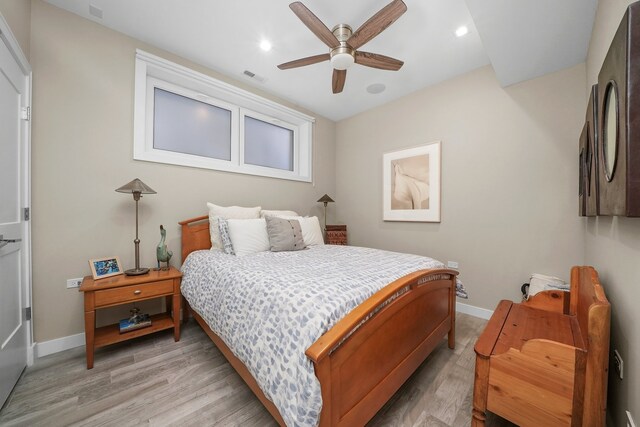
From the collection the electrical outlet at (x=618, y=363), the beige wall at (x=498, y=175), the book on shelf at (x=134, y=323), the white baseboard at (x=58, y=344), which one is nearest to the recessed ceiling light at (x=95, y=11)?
the book on shelf at (x=134, y=323)

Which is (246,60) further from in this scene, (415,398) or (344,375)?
(415,398)

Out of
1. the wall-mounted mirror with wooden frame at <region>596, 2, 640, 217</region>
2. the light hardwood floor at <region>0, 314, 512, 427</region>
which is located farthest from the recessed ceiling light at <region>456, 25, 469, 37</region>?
the light hardwood floor at <region>0, 314, 512, 427</region>

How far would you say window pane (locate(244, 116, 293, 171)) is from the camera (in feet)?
11.1

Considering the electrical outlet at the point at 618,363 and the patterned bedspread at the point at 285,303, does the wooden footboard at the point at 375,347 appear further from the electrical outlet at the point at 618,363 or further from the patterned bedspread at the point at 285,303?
the electrical outlet at the point at 618,363

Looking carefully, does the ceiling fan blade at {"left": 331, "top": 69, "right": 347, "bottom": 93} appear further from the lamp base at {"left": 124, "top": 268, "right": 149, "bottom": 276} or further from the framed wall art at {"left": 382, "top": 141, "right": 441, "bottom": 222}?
the lamp base at {"left": 124, "top": 268, "right": 149, "bottom": 276}

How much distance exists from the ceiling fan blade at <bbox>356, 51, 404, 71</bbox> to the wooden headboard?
7.28ft

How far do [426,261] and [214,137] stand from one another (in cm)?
279

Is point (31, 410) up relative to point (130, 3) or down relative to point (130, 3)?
down

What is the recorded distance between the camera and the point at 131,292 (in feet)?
6.28

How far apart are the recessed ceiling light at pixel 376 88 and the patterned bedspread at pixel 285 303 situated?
7.31ft

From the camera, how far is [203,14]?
2.06 meters

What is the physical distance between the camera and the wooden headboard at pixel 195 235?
2572 mm

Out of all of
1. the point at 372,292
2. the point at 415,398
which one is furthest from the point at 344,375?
the point at 415,398

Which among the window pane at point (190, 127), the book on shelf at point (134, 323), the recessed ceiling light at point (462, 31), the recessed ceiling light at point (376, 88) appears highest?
the recessed ceiling light at point (462, 31)
